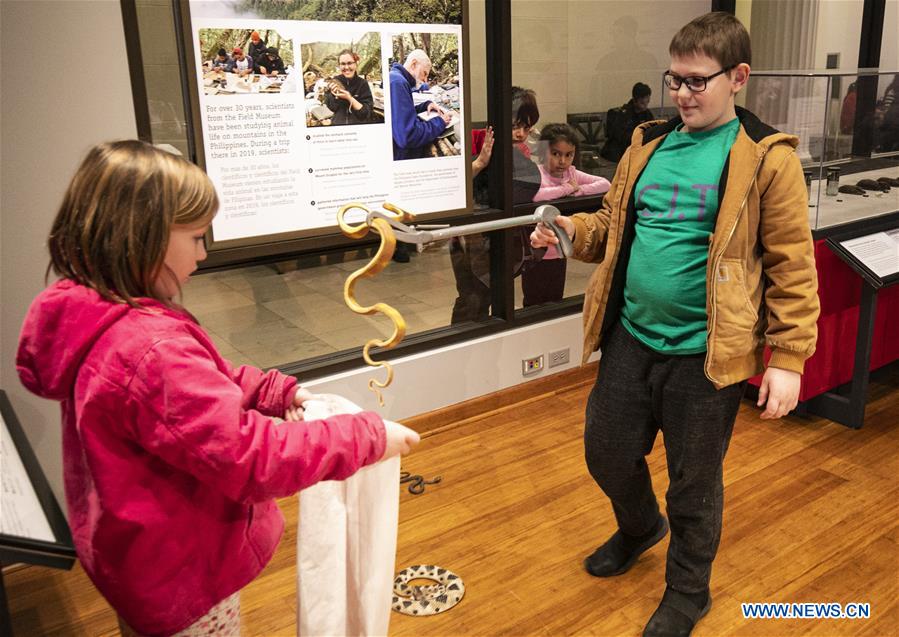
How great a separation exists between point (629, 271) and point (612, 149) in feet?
7.23

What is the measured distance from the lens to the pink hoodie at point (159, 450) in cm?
113

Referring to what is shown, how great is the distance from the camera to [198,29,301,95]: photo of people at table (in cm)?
256

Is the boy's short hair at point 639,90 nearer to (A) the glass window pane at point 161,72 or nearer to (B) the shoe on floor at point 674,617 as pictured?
(A) the glass window pane at point 161,72

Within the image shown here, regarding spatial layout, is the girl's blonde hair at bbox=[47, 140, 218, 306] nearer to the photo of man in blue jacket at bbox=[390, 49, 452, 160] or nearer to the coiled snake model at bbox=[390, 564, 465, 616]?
the coiled snake model at bbox=[390, 564, 465, 616]

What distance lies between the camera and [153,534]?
122cm

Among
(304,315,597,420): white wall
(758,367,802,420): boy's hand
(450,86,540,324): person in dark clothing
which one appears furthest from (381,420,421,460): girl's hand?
(450,86,540,324): person in dark clothing

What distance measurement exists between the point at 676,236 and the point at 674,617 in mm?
972

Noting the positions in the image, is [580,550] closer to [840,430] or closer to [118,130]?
[840,430]

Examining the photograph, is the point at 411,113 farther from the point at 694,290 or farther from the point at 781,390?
the point at 781,390

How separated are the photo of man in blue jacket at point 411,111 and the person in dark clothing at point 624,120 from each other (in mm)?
1160

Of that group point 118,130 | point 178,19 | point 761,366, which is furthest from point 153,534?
point 178,19

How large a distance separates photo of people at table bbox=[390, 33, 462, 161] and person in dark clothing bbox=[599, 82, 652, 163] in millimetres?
1074

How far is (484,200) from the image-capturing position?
11.4ft

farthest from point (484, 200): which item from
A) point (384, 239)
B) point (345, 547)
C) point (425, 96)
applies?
Result: point (345, 547)
